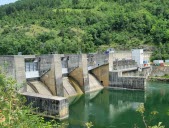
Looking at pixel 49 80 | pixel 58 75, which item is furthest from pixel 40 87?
pixel 58 75

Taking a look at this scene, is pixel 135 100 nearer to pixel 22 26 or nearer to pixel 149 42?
pixel 149 42

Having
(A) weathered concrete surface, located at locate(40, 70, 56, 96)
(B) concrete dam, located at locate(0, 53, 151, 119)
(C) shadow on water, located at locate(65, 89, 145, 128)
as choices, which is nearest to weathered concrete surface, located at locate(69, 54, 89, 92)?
(B) concrete dam, located at locate(0, 53, 151, 119)

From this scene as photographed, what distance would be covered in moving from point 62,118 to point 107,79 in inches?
412

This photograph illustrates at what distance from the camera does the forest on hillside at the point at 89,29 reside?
37844mm

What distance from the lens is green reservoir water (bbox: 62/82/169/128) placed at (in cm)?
1340

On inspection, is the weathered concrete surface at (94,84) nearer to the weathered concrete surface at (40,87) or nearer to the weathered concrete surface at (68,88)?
the weathered concrete surface at (68,88)

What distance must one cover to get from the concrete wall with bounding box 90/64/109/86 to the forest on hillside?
12.1 metres

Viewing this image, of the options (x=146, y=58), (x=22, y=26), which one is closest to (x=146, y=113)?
(x=146, y=58)

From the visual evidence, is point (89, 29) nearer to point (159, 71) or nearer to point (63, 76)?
point (159, 71)

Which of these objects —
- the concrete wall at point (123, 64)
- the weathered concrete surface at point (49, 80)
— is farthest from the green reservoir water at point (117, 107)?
the concrete wall at point (123, 64)

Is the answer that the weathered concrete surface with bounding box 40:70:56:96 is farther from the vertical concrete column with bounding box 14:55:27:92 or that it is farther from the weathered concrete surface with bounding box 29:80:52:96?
the vertical concrete column with bounding box 14:55:27:92

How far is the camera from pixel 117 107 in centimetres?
1702

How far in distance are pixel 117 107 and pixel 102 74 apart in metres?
6.68

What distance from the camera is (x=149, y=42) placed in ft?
132
